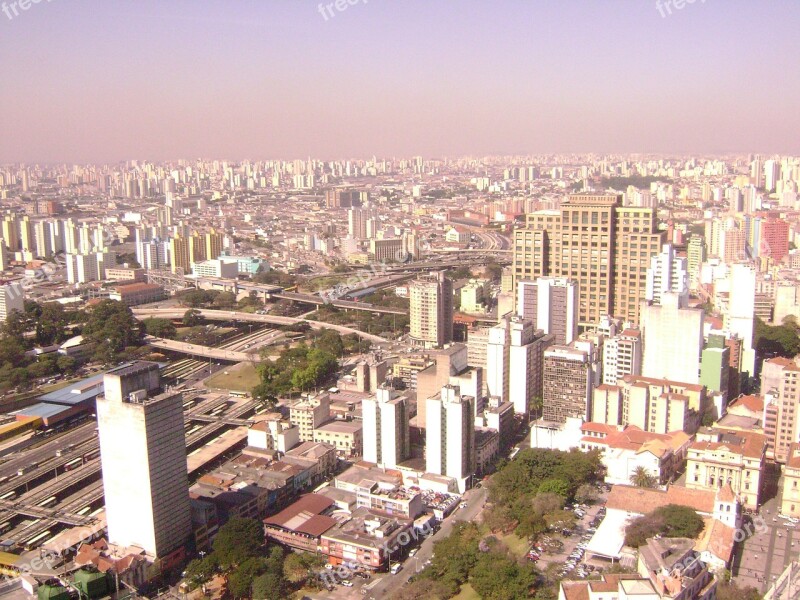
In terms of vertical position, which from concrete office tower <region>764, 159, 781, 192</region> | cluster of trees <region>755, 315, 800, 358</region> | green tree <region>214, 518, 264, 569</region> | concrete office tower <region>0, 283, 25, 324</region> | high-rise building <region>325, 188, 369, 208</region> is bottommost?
green tree <region>214, 518, 264, 569</region>

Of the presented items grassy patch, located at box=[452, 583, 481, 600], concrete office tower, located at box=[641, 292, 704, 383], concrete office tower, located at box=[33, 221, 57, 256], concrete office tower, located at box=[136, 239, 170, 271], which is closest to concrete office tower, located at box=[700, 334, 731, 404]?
concrete office tower, located at box=[641, 292, 704, 383]

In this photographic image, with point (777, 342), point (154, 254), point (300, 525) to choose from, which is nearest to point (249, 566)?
point (300, 525)

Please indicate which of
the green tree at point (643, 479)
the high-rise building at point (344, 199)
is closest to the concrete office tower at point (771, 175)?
the high-rise building at point (344, 199)

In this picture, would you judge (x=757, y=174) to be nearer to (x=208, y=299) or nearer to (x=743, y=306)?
(x=743, y=306)

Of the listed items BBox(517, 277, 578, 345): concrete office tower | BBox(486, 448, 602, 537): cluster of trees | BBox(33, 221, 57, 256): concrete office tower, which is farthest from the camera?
BBox(33, 221, 57, 256): concrete office tower

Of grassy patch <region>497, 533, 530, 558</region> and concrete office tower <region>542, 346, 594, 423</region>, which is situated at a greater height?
concrete office tower <region>542, 346, 594, 423</region>

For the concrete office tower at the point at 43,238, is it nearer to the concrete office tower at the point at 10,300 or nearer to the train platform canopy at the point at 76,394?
the concrete office tower at the point at 10,300

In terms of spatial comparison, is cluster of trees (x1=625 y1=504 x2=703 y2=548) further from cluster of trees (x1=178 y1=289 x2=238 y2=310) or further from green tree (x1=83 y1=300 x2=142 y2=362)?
cluster of trees (x1=178 y1=289 x2=238 y2=310)
